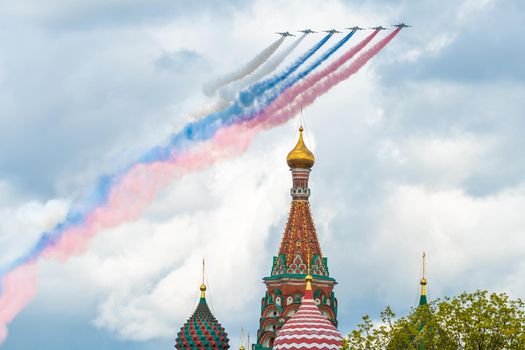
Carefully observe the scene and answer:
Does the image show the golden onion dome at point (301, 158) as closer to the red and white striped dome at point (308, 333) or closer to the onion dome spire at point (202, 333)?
the onion dome spire at point (202, 333)

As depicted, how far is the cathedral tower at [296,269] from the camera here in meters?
127

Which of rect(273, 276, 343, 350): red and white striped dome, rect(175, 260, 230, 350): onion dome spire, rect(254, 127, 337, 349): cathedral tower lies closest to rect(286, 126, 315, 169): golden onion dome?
rect(254, 127, 337, 349): cathedral tower

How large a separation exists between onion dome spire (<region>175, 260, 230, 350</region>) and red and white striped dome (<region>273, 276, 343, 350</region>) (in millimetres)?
8205

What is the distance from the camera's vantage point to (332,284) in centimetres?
12838

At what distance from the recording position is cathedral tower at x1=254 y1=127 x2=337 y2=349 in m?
127

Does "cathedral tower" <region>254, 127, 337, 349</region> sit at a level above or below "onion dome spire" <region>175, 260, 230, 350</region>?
above

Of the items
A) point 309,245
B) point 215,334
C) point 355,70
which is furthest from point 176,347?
point 355,70

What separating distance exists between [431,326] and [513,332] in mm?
5459

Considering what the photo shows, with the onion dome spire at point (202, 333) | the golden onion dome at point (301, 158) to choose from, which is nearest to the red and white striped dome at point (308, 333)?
the onion dome spire at point (202, 333)

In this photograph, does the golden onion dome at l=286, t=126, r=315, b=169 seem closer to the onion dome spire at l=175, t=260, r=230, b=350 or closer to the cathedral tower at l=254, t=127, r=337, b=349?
the cathedral tower at l=254, t=127, r=337, b=349

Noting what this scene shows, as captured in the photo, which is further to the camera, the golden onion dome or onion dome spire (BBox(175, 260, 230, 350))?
the golden onion dome

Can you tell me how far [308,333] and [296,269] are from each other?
12.6m

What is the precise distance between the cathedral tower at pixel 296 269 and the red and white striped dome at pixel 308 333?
856cm

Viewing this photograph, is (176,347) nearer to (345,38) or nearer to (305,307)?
(305,307)
